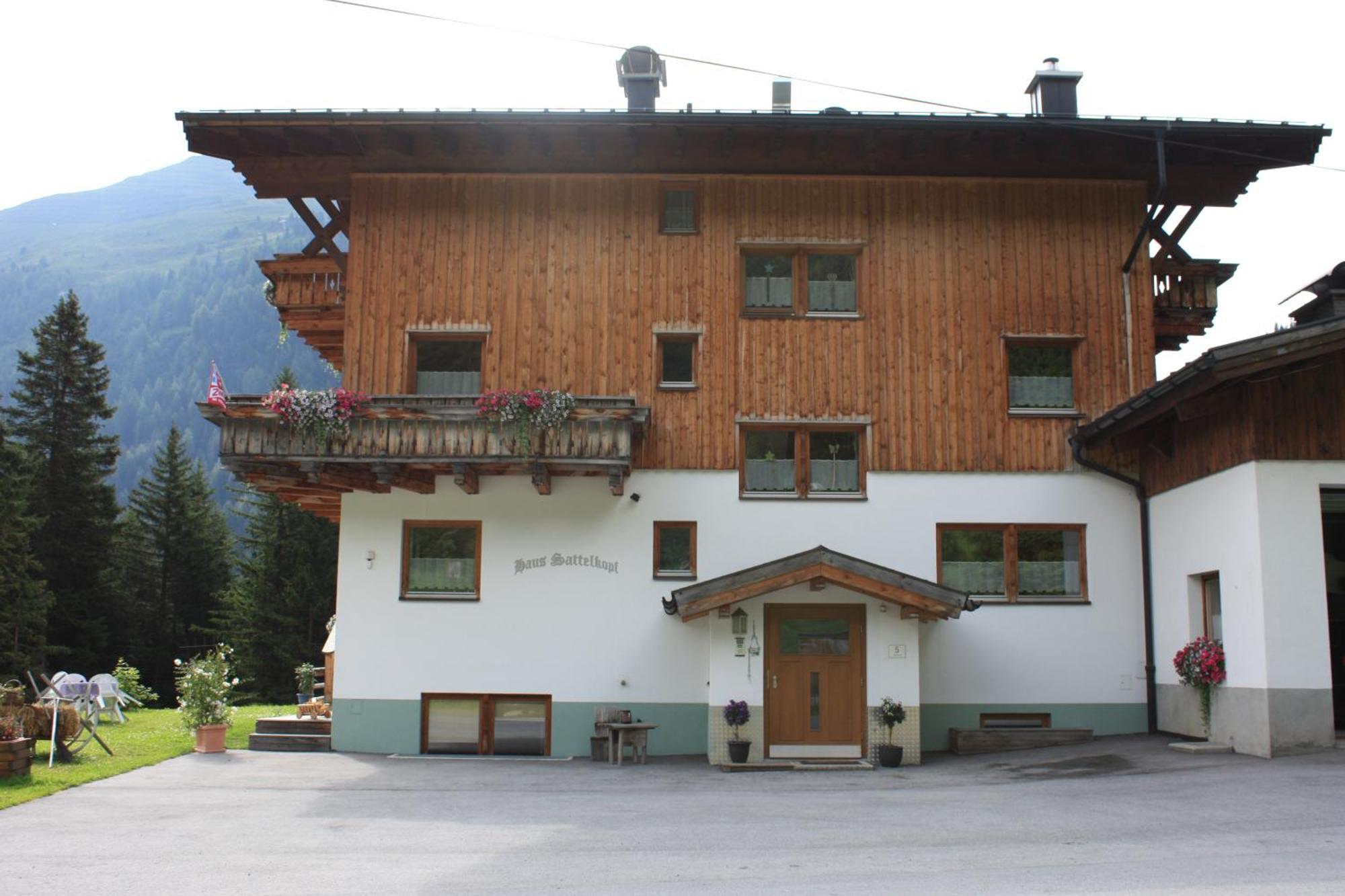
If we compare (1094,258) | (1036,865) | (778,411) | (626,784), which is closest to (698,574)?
(778,411)

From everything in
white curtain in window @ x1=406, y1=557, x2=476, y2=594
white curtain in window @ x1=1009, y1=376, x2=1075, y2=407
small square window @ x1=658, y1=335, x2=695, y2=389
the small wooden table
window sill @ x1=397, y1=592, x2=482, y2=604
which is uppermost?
small square window @ x1=658, y1=335, x2=695, y2=389

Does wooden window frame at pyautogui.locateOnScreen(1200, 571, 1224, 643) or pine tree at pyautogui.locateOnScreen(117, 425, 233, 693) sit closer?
wooden window frame at pyautogui.locateOnScreen(1200, 571, 1224, 643)

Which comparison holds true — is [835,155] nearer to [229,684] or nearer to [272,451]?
[272,451]

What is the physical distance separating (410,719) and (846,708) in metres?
6.65

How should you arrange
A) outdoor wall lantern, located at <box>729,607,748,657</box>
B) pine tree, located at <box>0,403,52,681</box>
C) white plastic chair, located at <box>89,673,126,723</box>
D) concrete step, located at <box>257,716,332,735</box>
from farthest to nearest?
1. pine tree, located at <box>0,403,52,681</box>
2. white plastic chair, located at <box>89,673,126,723</box>
3. concrete step, located at <box>257,716,332,735</box>
4. outdoor wall lantern, located at <box>729,607,748,657</box>

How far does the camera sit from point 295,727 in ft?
67.2

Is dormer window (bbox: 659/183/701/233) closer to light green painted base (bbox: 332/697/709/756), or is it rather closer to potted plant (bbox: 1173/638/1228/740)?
light green painted base (bbox: 332/697/709/756)

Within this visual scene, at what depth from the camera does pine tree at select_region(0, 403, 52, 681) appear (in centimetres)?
4250

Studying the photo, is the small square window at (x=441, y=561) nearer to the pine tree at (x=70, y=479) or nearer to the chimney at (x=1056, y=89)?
the chimney at (x=1056, y=89)

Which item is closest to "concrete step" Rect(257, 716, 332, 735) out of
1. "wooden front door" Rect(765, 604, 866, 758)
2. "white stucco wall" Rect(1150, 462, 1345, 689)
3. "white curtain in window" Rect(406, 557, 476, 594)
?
"white curtain in window" Rect(406, 557, 476, 594)

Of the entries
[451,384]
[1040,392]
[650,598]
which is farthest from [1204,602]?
[451,384]

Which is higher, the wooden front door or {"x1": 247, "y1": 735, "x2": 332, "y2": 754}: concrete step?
the wooden front door

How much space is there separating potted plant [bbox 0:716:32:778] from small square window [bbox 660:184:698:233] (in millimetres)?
11771

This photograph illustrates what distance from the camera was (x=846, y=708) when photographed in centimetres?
1880
